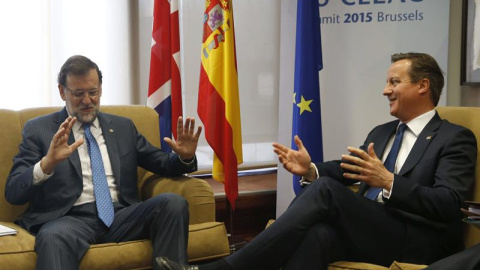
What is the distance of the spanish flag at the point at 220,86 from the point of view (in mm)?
3582

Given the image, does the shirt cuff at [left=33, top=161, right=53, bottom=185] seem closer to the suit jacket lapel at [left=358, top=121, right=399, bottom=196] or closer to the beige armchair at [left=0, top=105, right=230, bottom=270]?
the beige armchair at [left=0, top=105, right=230, bottom=270]

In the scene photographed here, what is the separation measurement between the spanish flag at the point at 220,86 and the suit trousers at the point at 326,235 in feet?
3.88

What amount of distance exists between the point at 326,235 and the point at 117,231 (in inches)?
36.9

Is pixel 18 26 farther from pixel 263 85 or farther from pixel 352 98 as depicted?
pixel 352 98

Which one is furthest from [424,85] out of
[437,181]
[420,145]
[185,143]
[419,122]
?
[185,143]

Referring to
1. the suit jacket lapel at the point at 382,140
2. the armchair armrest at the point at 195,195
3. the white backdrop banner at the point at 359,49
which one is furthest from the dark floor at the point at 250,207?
the suit jacket lapel at the point at 382,140

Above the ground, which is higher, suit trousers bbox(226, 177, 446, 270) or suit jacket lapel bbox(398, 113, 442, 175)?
suit jacket lapel bbox(398, 113, 442, 175)

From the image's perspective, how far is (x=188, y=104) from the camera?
450 cm

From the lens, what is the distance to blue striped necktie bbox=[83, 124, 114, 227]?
272 cm

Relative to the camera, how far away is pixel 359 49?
408 cm

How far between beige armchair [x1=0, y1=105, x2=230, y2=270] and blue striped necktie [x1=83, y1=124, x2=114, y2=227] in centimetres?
22

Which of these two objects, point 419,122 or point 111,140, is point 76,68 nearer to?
point 111,140

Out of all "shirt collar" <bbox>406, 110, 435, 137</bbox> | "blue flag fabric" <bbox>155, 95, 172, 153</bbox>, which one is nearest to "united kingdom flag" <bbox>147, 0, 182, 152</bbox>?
"blue flag fabric" <bbox>155, 95, 172, 153</bbox>

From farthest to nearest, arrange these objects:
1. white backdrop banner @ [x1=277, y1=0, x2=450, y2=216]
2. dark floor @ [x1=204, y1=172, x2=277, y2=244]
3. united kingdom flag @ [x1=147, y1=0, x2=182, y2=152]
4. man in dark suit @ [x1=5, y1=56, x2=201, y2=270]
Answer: dark floor @ [x1=204, y1=172, x2=277, y2=244] → white backdrop banner @ [x1=277, y1=0, x2=450, y2=216] → united kingdom flag @ [x1=147, y1=0, x2=182, y2=152] → man in dark suit @ [x1=5, y1=56, x2=201, y2=270]
